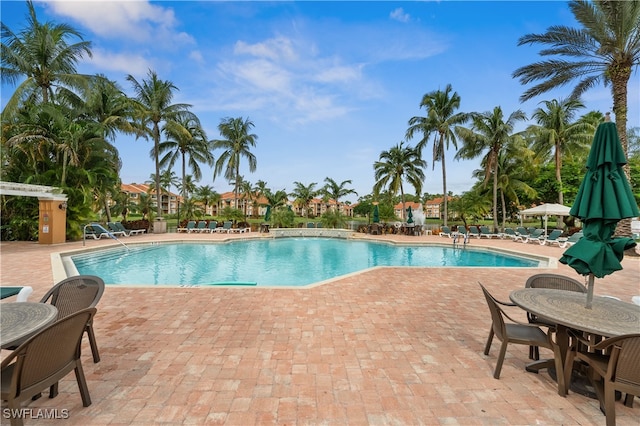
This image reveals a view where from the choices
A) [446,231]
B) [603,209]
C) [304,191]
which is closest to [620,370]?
[603,209]

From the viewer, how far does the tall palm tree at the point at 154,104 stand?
853 inches

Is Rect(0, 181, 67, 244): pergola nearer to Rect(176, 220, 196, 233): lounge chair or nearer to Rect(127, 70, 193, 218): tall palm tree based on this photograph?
Rect(127, 70, 193, 218): tall palm tree

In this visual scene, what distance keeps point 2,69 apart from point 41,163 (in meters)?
4.85

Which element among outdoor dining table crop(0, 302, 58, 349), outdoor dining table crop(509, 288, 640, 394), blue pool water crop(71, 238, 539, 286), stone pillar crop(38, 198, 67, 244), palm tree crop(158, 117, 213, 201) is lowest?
blue pool water crop(71, 238, 539, 286)

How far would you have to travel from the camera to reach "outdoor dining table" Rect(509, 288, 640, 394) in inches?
102

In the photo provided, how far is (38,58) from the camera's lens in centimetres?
1457

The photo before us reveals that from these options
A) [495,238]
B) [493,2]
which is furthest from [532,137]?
[493,2]

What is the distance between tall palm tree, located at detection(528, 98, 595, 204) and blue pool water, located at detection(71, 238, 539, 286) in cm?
1287

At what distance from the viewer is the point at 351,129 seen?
2338 cm

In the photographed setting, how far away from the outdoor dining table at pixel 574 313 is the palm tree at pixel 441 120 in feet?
64.8

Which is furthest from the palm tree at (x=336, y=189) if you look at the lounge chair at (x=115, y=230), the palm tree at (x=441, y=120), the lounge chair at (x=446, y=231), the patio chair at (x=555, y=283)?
the patio chair at (x=555, y=283)

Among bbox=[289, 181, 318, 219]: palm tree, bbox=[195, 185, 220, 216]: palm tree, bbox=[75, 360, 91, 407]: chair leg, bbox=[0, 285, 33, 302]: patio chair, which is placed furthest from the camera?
bbox=[195, 185, 220, 216]: palm tree

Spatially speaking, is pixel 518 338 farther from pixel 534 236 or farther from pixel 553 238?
pixel 534 236

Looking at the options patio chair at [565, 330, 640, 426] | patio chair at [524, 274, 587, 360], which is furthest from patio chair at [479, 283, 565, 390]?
patio chair at [524, 274, 587, 360]
